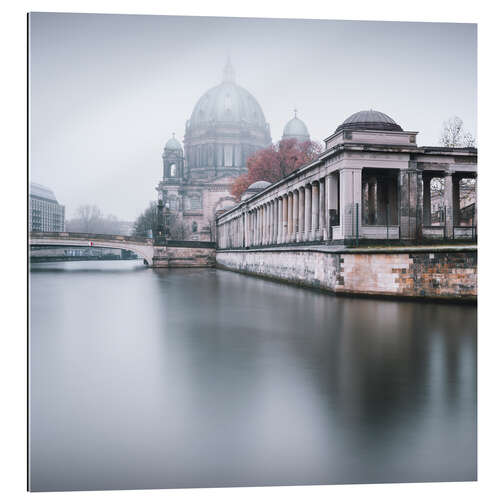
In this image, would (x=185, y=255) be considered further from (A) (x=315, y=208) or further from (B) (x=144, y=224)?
(A) (x=315, y=208)

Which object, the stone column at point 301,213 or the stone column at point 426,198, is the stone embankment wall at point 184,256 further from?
the stone column at point 426,198

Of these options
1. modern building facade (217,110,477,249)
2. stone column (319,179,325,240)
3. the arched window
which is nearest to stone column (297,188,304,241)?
modern building facade (217,110,477,249)

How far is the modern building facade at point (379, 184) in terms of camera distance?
1961cm

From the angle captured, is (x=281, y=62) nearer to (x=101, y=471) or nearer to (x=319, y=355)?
(x=319, y=355)

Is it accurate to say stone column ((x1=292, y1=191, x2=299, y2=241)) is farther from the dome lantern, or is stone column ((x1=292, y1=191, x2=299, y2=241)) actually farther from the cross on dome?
the cross on dome

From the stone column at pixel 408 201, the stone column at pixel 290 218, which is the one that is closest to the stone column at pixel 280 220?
the stone column at pixel 290 218

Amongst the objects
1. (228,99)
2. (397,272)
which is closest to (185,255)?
(397,272)

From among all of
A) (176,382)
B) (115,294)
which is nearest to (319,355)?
(176,382)

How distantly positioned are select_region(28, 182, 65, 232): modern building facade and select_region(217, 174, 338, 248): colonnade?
1621cm

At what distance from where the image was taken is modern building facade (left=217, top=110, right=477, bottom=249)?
64.3 feet

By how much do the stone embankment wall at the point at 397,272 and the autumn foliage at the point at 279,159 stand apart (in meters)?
25.3

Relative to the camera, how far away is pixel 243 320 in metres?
11.9

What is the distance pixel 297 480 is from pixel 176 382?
2683 millimetres

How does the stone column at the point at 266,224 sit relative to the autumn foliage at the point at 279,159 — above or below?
below
